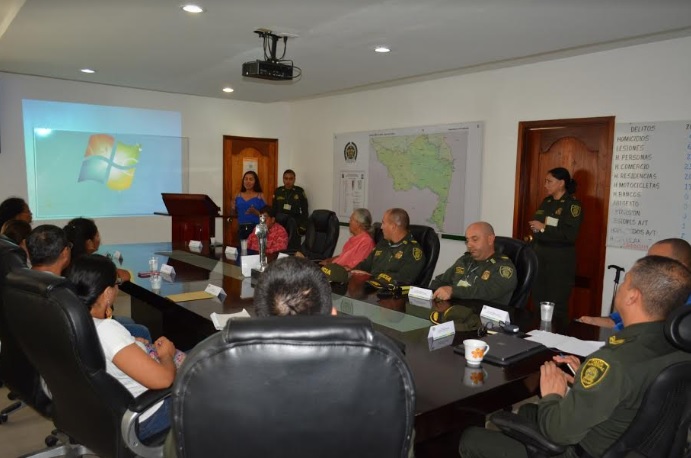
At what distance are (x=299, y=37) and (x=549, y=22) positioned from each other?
71.7 inches

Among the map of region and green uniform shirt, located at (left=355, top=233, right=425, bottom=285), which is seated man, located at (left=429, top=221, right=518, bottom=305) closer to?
green uniform shirt, located at (left=355, top=233, right=425, bottom=285)

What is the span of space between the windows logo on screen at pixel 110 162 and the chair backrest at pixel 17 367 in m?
4.77

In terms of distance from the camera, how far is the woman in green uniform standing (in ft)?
14.8

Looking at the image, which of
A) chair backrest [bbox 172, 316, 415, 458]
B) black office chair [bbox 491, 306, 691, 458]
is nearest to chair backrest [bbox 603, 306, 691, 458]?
black office chair [bbox 491, 306, 691, 458]

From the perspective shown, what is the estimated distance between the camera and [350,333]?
98 centimetres

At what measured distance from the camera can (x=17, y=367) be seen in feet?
7.59

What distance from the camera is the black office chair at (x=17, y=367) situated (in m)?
2.24

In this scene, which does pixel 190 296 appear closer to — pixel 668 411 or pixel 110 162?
pixel 668 411

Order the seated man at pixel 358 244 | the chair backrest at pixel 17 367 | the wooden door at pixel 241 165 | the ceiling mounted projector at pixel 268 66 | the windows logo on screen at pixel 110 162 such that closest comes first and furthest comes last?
the chair backrest at pixel 17 367 → the ceiling mounted projector at pixel 268 66 → the seated man at pixel 358 244 → the windows logo on screen at pixel 110 162 → the wooden door at pixel 241 165

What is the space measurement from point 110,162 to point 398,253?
Result: 15.4 ft

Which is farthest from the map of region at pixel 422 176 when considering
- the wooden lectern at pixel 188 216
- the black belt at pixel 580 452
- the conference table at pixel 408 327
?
the black belt at pixel 580 452

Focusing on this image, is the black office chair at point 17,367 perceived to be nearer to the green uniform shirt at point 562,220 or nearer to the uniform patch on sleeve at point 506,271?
the uniform patch on sleeve at point 506,271

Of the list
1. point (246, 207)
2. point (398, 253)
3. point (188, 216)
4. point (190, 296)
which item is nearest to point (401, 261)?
point (398, 253)

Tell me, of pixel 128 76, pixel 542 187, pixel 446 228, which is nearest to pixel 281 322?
pixel 542 187
